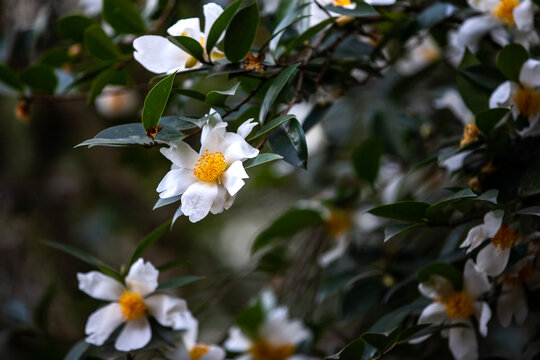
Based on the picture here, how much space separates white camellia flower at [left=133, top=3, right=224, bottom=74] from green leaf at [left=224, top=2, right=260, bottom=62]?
0.03 m

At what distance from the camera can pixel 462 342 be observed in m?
0.69

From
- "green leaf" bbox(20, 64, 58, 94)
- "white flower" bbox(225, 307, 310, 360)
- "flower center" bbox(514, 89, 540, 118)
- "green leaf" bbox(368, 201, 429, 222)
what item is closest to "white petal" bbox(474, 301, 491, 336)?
"green leaf" bbox(368, 201, 429, 222)

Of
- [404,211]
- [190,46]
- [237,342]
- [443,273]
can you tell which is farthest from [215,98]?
[237,342]

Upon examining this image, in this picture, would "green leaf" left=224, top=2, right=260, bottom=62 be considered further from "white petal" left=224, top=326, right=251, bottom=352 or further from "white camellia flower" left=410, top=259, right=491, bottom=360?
"white petal" left=224, top=326, right=251, bottom=352

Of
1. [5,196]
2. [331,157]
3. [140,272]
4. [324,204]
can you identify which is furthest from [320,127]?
[5,196]

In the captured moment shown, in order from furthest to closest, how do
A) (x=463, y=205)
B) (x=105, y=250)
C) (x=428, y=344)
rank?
(x=105, y=250) → (x=428, y=344) → (x=463, y=205)

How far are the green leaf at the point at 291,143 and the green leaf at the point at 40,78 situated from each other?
0.47 metres

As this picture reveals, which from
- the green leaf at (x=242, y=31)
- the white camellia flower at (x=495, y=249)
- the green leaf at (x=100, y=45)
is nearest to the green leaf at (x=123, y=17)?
the green leaf at (x=100, y=45)

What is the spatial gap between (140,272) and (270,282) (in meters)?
0.62

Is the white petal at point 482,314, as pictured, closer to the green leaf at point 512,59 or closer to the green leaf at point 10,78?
the green leaf at point 512,59

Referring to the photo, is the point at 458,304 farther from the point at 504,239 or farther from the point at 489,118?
the point at 489,118

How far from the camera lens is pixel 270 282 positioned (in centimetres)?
127

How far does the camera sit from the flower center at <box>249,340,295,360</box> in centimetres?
100

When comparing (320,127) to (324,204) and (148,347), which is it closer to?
(324,204)
